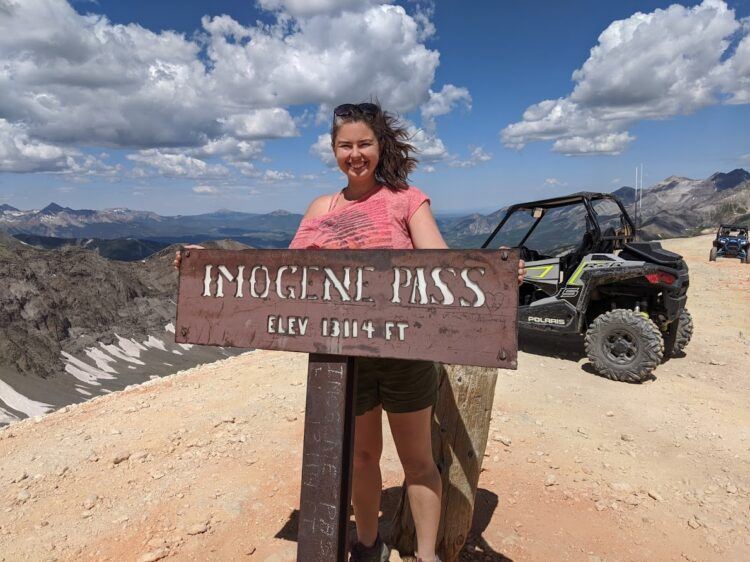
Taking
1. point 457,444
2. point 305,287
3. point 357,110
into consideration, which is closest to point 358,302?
point 305,287

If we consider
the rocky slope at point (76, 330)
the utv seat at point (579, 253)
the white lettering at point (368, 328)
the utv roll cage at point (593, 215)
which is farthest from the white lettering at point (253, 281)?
the rocky slope at point (76, 330)

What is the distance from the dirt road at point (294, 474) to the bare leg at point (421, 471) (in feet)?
2.51

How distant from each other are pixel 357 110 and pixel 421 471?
58.6 inches

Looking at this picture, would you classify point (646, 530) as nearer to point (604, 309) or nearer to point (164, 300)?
point (604, 309)

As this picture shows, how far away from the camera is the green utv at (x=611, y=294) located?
5926 mm

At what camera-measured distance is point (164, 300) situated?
16.0 meters

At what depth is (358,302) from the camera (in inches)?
66.3

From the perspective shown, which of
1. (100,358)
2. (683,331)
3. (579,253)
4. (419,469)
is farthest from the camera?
(100,358)

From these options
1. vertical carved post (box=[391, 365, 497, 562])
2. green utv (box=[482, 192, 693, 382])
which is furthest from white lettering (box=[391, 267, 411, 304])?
green utv (box=[482, 192, 693, 382])

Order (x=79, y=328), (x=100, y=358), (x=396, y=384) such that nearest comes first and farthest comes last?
(x=396, y=384) < (x=100, y=358) < (x=79, y=328)

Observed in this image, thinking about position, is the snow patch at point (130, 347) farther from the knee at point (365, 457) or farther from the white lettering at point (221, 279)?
the white lettering at point (221, 279)

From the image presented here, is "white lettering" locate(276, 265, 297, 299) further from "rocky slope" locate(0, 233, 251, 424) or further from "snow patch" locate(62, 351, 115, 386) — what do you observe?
"snow patch" locate(62, 351, 115, 386)

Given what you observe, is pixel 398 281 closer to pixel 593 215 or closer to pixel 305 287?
pixel 305 287

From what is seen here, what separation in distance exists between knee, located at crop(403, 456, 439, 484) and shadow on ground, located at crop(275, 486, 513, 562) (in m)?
0.84
